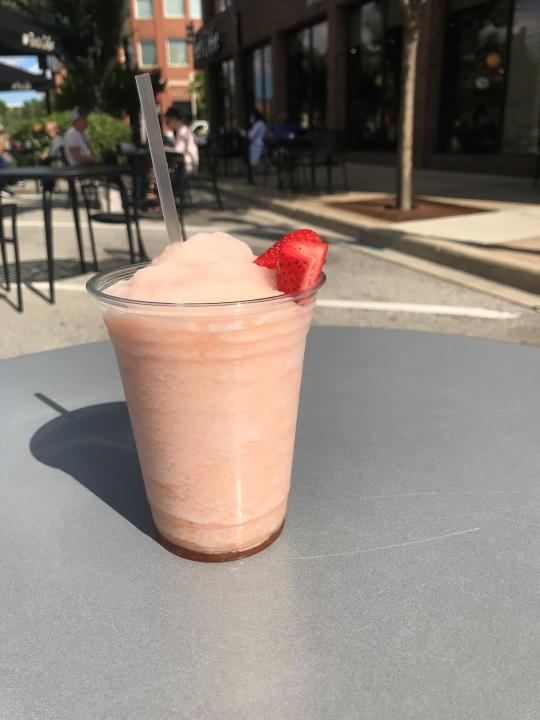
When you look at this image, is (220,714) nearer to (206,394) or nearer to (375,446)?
(206,394)

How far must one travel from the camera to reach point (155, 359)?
0.97m

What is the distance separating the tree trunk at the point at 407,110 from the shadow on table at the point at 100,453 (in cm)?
739

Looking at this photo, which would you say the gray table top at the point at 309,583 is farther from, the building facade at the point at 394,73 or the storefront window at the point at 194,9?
the storefront window at the point at 194,9

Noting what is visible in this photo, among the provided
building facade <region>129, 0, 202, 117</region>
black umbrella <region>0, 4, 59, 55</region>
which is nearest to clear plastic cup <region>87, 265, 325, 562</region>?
black umbrella <region>0, 4, 59, 55</region>

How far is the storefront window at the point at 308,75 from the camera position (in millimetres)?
17875

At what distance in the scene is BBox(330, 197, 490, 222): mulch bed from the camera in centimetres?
802

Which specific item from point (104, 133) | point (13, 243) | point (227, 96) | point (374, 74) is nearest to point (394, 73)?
point (374, 74)

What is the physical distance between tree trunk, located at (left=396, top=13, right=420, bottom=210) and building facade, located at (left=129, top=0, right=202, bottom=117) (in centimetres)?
4415

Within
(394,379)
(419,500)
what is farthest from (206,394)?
(394,379)

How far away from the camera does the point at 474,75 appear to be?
12992 mm

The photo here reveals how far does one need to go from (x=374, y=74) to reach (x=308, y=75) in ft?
11.5

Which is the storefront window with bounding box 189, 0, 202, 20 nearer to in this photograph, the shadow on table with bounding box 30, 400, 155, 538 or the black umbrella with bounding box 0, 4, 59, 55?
the black umbrella with bounding box 0, 4, 59, 55

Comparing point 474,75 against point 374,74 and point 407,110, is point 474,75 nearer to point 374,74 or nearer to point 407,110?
point 374,74

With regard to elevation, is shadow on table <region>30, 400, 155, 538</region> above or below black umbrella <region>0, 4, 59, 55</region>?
below
